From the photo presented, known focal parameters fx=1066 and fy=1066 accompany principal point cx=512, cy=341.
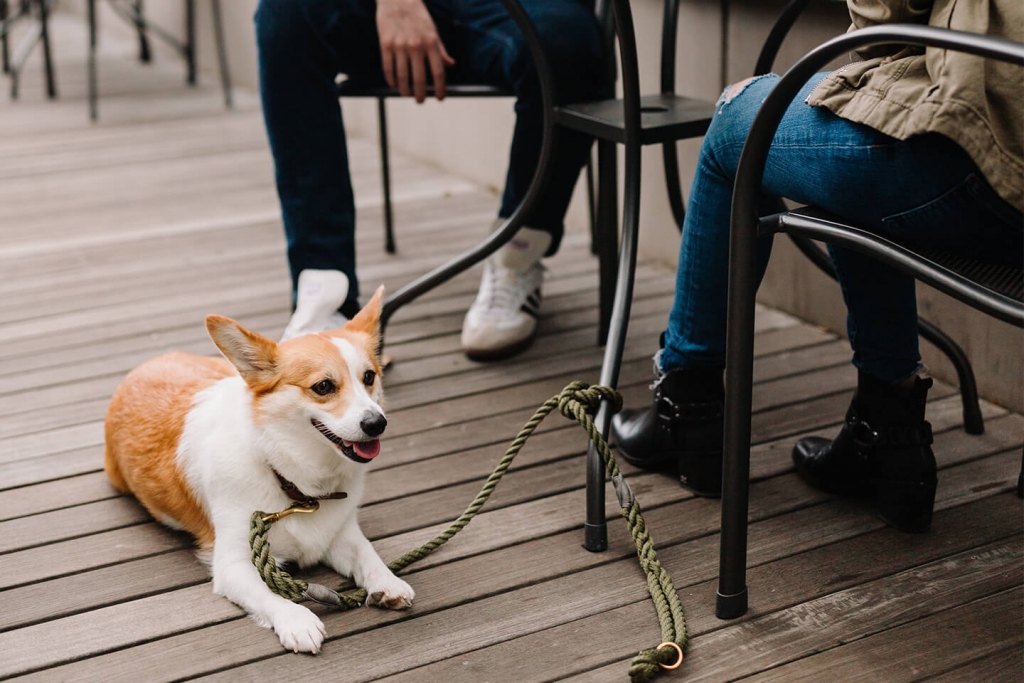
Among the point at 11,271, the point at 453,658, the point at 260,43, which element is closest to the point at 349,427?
the point at 453,658

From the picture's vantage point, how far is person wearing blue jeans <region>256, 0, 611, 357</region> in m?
2.15

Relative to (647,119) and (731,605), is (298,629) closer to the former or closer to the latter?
(731,605)

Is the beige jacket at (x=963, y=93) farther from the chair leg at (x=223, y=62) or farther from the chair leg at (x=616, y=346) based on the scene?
the chair leg at (x=223, y=62)

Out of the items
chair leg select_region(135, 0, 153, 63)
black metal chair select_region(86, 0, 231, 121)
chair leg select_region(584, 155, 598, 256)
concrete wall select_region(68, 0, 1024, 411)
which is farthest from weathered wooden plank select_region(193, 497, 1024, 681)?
chair leg select_region(135, 0, 153, 63)

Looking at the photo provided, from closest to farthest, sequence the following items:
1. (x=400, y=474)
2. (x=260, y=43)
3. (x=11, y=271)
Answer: (x=400, y=474)
(x=260, y=43)
(x=11, y=271)

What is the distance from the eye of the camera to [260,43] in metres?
2.17

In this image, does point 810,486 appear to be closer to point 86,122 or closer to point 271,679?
point 271,679

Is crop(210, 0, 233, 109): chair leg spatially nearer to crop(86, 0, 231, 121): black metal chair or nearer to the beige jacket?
crop(86, 0, 231, 121): black metal chair

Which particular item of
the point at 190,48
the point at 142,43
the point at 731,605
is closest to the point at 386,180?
the point at 731,605

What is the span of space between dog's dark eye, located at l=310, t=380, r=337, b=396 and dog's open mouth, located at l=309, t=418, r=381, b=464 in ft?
0.14

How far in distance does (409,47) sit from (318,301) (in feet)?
1.79

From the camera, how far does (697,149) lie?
105 inches

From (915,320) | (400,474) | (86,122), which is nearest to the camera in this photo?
(915,320)

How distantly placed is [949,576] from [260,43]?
1.62 meters
